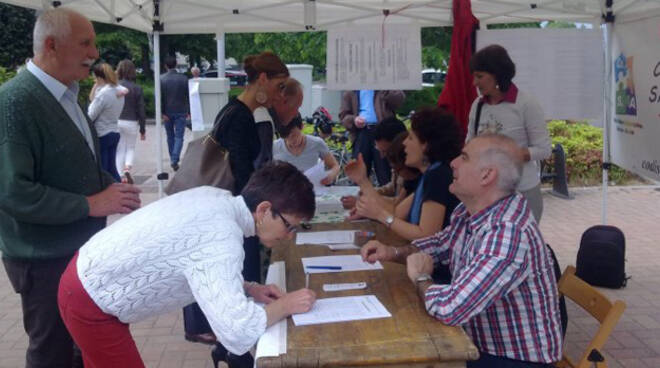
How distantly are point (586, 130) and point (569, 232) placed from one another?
4.43 metres

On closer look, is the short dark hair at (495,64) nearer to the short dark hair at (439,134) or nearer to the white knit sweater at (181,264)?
the short dark hair at (439,134)

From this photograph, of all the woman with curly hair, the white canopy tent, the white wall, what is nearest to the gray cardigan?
the white canopy tent

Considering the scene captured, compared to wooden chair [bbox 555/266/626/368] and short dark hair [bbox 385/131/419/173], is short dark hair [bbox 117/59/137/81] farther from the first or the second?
wooden chair [bbox 555/266/626/368]

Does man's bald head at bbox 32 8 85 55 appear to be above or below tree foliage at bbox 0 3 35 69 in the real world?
below

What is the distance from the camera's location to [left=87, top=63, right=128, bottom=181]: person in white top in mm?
7648

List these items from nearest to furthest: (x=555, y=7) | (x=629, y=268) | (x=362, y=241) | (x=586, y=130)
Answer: (x=362, y=241) < (x=555, y=7) < (x=629, y=268) < (x=586, y=130)

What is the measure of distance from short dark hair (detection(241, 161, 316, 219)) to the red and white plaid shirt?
47 cm

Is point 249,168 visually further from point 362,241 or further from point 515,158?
point 515,158

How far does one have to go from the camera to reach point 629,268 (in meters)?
5.36

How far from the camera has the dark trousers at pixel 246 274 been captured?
9.92ft

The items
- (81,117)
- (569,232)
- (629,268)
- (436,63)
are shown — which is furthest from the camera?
(436,63)

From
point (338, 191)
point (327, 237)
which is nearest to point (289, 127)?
point (338, 191)

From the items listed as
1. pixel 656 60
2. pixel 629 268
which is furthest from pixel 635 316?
pixel 656 60

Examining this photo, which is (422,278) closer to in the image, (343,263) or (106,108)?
(343,263)
